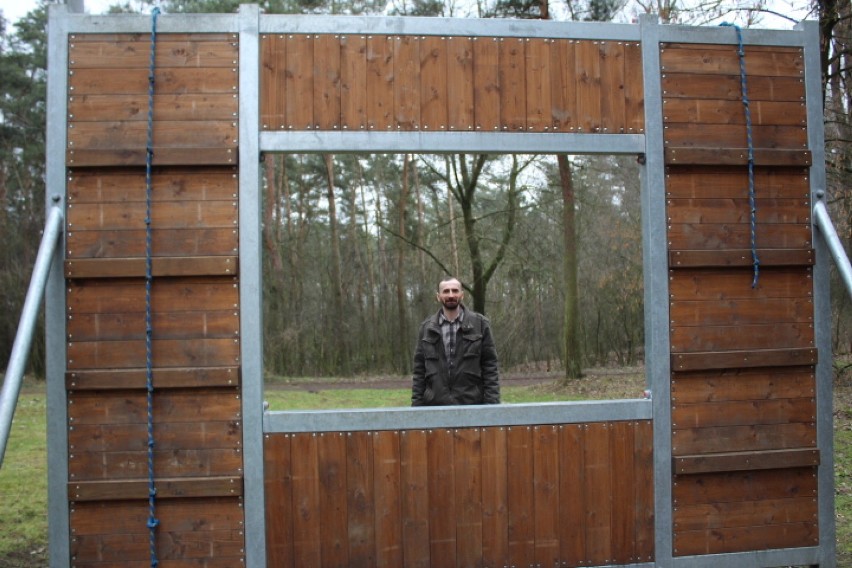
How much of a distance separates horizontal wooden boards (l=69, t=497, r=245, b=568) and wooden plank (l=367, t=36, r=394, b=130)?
6.47 feet

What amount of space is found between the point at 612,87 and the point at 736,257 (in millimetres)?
1089

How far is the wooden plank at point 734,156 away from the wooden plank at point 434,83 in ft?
3.83

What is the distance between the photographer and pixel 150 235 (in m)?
4.04

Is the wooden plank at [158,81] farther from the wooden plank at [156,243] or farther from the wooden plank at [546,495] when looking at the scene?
the wooden plank at [546,495]

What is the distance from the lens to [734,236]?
4418 millimetres

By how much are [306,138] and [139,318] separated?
Answer: 1.17 meters

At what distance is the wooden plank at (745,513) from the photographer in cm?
436

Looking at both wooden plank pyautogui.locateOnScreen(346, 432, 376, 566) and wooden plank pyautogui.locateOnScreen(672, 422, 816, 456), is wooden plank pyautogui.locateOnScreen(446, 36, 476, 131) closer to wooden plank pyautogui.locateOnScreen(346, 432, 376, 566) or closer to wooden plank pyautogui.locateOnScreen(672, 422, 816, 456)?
wooden plank pyautogui.locateOnScreen(346, 432, 376, 566)

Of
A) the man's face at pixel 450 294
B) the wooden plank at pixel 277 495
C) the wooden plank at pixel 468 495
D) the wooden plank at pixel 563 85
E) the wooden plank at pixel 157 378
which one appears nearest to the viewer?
the wooden plank at pixel 157 378

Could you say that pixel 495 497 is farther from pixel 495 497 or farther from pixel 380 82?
pixel 380 82

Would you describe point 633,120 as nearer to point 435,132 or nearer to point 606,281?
point 435,132

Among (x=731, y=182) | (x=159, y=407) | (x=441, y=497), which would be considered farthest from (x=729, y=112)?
(x=159, y=407)

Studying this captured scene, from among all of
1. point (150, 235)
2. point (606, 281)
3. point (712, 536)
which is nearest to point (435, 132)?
point (150, 235)

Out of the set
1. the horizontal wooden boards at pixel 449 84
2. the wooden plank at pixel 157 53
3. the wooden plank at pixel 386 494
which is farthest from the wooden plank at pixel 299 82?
the wooden plank at pixel 386 494
